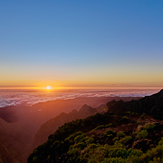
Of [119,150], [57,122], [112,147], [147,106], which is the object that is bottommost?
[57,122]

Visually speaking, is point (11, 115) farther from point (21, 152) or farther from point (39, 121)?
point (21, 152)

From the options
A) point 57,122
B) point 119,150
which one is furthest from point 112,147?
point 57,122

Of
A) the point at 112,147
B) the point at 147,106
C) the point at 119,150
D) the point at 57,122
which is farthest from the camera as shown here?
the point at 57,122

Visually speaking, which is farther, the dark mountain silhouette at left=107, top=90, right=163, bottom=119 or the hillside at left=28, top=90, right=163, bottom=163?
the dark mountain silhouette at left=107, top=90, right=163, bottom=119

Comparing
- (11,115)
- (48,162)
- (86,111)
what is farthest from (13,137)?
(48,162)

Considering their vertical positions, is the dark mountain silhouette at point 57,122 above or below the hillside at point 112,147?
below

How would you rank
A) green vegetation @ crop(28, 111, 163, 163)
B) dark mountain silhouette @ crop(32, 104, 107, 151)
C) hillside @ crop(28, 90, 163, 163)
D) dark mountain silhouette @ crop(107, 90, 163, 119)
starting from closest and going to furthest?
green vegetation @ crop(28, 111, 163, 163) < hillside @ crop(28, 90, 163, 163) < dark mountain silhouette @ crop(107, 90, 163, 119) < dark mountain silhouette @ crop(32, 104, 107, 151)

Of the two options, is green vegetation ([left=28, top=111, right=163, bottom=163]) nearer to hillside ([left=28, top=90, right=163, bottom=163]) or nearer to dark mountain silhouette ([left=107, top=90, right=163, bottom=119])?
hillside ([left=28, top=90, right=163, bottom=163])

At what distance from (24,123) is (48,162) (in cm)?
15728

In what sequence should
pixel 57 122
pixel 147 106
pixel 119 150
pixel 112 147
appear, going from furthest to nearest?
pixel 57 122
pixel 147 106
pixel 112 147
pixel 119 150

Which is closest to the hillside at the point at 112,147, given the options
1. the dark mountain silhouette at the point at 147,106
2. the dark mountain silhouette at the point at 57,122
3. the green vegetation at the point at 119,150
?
the green vegetation at the point at 119,150

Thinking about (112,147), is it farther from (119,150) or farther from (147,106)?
(147,106)

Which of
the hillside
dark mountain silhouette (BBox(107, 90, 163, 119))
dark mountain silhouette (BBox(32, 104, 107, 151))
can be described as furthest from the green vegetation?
dark mountain silhouette (BBox(32, 104, 107, 151))

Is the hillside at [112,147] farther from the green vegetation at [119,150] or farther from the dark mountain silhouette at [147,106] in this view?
the dark mountain silhouette at [147,106]
